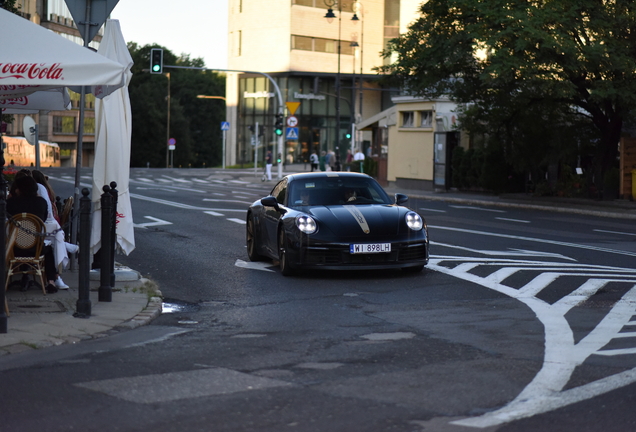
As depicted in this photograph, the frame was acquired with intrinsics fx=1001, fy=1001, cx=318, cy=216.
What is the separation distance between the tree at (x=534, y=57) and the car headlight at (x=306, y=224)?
1614 cm

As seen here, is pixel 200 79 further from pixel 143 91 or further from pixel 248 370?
pixel 248 370

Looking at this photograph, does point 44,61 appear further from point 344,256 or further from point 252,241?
point 252,241

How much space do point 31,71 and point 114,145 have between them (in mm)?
3304

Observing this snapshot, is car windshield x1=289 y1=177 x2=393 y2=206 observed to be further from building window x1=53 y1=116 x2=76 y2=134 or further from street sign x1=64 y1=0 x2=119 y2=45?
building window x1=53 y1=116 x2=76 y2=134

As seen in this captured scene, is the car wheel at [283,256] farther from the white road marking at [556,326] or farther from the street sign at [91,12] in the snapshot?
the street sign at [91,12]

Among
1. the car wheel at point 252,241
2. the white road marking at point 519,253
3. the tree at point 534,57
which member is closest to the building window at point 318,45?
the tree at point 534,57

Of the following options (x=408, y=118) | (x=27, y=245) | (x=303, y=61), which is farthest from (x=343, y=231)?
(x=303, y=61)

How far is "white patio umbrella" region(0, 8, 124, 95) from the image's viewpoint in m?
8.29

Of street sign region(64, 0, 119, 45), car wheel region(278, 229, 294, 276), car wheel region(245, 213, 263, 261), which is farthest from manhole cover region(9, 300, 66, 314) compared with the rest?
car wheel region(245, 213, 263, 261)

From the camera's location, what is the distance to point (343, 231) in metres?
12.2

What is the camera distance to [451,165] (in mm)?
42156

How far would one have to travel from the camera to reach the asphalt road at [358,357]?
5418mm

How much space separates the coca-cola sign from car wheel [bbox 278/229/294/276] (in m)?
4.80

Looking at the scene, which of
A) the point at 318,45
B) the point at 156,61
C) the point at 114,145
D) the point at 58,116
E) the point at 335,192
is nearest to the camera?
the point at 114,145
